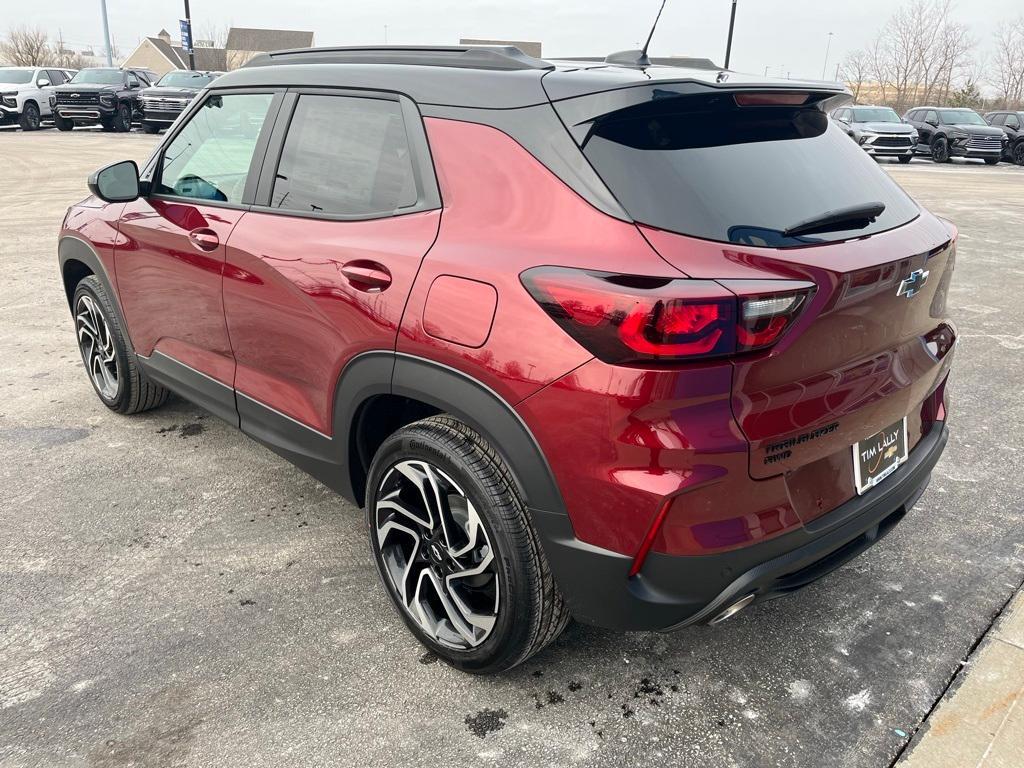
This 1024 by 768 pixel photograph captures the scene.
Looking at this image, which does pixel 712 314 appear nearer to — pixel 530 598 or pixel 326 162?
pixel 530 598

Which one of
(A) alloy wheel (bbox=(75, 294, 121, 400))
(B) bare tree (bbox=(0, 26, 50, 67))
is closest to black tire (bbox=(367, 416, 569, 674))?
(A) alloy wheel (bbox=(75, 294, 121, 400))

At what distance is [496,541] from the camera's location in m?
2.13

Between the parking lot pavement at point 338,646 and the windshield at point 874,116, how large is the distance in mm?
21999

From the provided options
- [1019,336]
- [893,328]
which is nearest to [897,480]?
[893,328]

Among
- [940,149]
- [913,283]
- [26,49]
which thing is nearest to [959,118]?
[940,149]

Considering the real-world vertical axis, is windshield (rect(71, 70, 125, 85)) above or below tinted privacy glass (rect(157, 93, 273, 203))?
above

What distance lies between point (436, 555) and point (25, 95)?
27557mm

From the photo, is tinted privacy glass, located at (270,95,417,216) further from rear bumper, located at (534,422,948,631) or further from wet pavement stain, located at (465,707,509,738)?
wet pavement stain, located at (465,707,509,738)

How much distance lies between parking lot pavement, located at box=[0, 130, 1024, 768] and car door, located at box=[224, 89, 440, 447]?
1.84ft

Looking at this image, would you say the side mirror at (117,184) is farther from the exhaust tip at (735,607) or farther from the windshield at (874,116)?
the windshield at (874,116)

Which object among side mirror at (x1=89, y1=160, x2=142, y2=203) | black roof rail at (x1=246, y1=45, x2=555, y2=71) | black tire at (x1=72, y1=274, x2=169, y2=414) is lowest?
black tire at (x1=72, y1=274, x2=169, y2=414)

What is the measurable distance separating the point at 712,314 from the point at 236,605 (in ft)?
6.20

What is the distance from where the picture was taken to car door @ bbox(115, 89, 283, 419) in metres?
3.04

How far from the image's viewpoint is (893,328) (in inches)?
84.9
